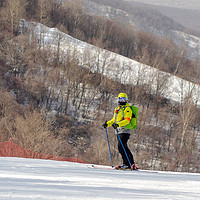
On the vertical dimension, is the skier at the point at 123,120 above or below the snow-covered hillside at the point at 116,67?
above

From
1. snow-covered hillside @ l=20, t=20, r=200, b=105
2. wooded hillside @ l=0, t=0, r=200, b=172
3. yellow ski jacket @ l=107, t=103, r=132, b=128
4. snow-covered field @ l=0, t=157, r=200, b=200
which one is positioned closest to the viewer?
snow-covered field @ l=0, t=157, r=200, b=200

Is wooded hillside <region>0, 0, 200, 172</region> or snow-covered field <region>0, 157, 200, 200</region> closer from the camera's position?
snow-covered field <region>0, 157, 200, 200</region>

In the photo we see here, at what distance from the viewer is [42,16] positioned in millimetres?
43938

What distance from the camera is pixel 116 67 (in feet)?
128

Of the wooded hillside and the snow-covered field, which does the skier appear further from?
the wooded hillside

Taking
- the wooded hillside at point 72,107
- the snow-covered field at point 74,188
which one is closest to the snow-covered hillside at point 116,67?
the wooded hillside at point 72,107

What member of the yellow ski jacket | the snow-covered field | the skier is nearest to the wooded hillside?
the skier

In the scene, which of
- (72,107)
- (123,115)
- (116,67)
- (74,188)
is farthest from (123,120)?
(116,67)

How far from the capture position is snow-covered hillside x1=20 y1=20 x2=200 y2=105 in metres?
36.0

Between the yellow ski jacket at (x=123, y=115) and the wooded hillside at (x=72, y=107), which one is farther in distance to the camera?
the wooded hillside at (x=72, y=107)

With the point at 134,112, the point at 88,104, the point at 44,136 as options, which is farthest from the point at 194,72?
the point at 134,112

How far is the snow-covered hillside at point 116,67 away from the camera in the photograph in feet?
118

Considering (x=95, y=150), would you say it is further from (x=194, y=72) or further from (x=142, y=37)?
(x=142, y=37)

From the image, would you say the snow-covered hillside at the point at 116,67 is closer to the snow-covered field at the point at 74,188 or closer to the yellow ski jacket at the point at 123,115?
the yellow ski jacket at the point at 123,115
